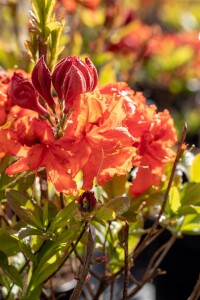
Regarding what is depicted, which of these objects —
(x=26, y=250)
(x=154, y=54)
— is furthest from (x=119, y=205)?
(x=154, y=54)

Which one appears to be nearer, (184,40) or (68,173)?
(68,173)

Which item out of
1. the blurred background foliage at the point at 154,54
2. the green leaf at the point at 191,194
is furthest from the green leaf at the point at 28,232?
the blurred background foliage at the point at 154,54

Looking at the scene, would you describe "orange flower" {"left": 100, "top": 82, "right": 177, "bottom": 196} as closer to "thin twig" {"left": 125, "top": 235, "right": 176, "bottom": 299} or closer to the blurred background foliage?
"thin twig" {"left": 125, "top": 235, "right": 176, "bottom": 299}

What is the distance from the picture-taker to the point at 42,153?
2.13 ft

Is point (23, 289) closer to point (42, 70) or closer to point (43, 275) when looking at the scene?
point (43, 275)

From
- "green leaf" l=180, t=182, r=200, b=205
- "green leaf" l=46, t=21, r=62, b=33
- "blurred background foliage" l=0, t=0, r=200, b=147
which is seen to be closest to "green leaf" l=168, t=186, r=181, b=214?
"green leaf" l=180, t=182, r=200, b=205

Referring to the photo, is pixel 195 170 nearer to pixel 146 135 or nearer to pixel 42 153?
pixel 146 135

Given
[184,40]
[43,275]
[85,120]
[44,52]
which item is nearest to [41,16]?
[44,52]

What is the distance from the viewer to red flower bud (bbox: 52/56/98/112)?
0.64 metres

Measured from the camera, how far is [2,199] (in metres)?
0.79

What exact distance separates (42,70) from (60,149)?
9 centimetres

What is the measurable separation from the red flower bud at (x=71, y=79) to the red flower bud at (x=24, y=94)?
57 millimetres

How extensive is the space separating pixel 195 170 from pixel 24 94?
0.34 metres

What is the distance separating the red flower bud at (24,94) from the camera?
0.71 m
